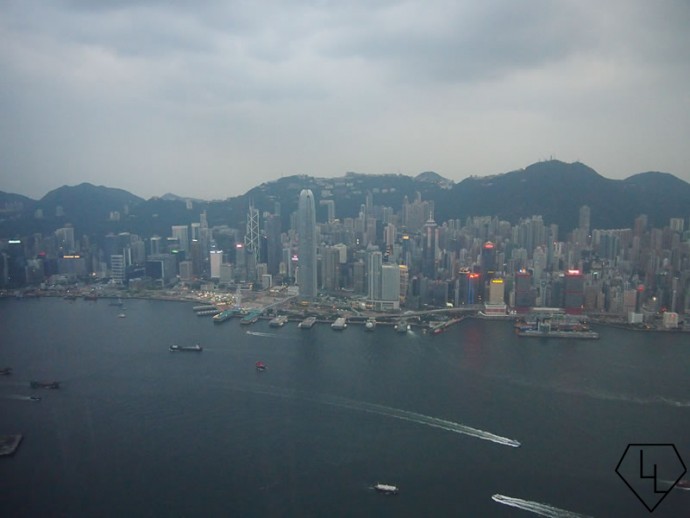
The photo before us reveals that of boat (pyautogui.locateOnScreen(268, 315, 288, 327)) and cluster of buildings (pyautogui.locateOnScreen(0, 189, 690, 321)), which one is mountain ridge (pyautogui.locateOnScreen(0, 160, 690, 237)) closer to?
cluster of buildings (pyautogui.locateOnScreen(0, 189, 690, 321))

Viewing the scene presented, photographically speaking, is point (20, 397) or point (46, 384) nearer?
point (20, 397)

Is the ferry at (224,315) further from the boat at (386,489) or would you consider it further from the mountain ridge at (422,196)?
the boat at (386,489)

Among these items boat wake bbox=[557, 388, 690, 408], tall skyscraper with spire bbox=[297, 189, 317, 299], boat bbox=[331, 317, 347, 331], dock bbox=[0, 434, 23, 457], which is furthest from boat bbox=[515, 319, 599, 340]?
dock bbox=[0, 434, 23, 457]

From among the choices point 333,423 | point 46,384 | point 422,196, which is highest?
point 422,196

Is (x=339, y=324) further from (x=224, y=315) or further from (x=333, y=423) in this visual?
(x=333, y=423)

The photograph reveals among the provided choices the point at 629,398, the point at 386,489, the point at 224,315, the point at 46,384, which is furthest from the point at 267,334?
the point at 629,398

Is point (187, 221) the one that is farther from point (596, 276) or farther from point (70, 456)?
point (70, 456)
